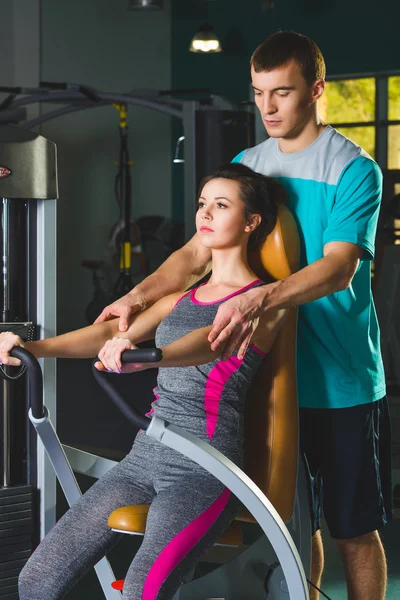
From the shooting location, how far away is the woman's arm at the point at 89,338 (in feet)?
4.88

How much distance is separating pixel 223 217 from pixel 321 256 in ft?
0.73

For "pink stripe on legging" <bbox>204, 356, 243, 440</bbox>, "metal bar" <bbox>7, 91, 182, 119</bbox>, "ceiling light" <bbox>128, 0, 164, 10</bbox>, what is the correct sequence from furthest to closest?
"ceiling light" <bbox>128, 0, 164, 10</bbox> → "metal bar" <bbox>7, 91, 182, 119</bbox> → "pink stripe on legging" <bbox>204, 356, 243, 440</bbox>

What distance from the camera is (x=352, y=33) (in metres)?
8.88

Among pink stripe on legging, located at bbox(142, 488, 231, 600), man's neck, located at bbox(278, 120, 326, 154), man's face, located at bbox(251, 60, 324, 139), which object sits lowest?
pink stripe on legging, located at bbox(142, 488, 231, 600)

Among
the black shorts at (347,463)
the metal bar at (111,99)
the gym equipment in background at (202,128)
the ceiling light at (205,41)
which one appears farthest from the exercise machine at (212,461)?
the ceiling light at (205,41)

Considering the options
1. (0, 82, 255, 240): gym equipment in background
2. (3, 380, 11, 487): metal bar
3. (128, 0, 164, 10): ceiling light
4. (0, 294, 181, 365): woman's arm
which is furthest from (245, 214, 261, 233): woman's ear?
(128, 0, 164, 10): ceiling light

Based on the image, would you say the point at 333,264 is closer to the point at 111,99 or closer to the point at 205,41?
the point at 111,99

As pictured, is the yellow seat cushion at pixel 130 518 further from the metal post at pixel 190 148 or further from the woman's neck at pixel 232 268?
the metal post at pixel 190 148

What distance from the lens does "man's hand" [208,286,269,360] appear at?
142 cm

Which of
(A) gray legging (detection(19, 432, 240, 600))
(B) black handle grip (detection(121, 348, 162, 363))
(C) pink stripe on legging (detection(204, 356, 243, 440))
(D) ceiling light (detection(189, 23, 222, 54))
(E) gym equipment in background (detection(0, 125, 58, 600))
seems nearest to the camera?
(B) black handle grip (detection(121, 348, 162, 363))

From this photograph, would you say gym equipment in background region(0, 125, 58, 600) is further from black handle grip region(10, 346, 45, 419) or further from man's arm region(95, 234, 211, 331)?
black handle grip region(10, 346, 45, 419)

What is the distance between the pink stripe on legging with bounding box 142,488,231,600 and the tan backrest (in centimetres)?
17

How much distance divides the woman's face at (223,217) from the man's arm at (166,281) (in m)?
0.16

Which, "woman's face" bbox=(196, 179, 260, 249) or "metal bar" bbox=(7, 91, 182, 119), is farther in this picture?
"metal bar" bbox=(7, 91, 182, 119)
